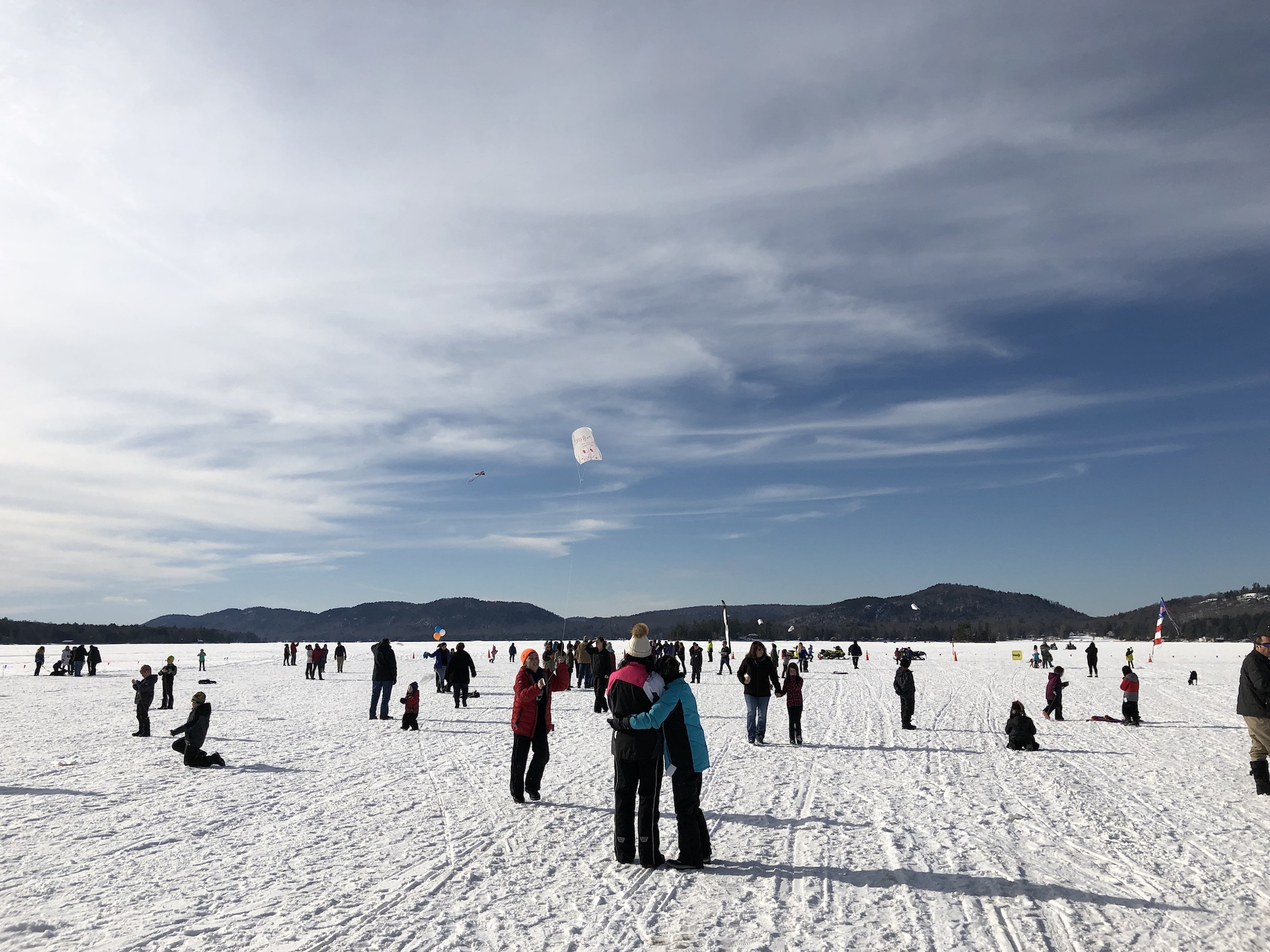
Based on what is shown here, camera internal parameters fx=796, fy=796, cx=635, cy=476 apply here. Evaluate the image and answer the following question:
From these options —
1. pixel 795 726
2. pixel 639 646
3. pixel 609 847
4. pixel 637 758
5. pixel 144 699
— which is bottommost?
pixel 609 847

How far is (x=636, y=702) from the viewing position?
227 inches

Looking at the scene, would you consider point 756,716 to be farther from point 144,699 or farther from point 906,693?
point 144,699

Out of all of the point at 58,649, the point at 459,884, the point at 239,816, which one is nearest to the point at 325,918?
the point at 459,884

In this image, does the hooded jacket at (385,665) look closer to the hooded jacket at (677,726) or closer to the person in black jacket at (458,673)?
the person in black jacket at (458,673)

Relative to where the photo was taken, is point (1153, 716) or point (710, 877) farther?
point (1153, 716)

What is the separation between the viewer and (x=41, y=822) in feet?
23.7

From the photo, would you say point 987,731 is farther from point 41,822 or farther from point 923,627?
point 923,627

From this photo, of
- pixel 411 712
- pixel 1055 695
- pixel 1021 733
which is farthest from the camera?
pixel 1055 695

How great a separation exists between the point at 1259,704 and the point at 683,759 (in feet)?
21.2

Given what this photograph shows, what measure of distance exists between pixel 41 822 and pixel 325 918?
4.31 meters

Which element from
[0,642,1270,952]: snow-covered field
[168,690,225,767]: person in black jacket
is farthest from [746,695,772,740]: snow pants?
[168,690,225,767]: person in black jacket

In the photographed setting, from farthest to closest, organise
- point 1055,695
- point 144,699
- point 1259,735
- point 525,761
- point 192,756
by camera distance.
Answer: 1. point 1055,695
2. point 144,699
3. point 192,756
4. point 1259,735
5. point 525,761

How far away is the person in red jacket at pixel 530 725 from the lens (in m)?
7.91

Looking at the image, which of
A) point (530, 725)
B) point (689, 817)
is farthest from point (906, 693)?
point (689, 817)
